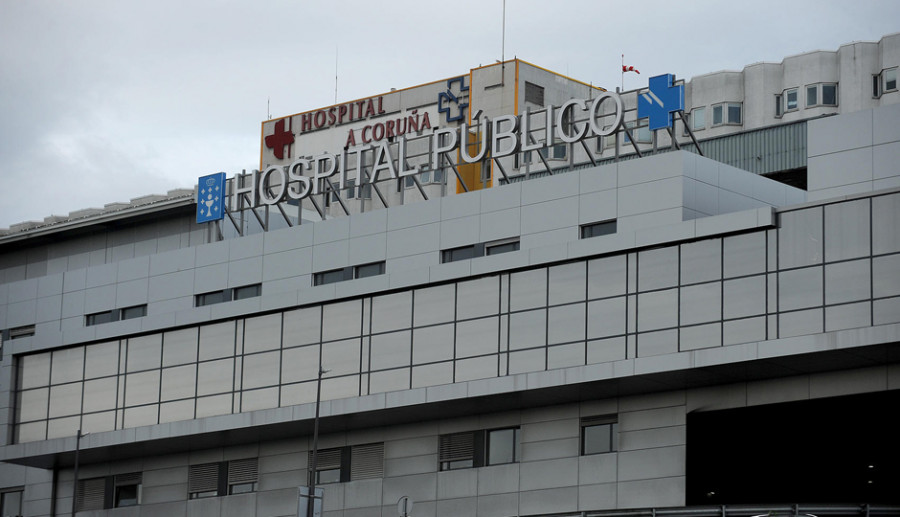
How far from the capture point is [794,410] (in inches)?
2399

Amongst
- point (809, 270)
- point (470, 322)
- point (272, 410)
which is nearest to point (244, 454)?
point (272, 410)

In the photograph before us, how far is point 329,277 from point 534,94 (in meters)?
50.3

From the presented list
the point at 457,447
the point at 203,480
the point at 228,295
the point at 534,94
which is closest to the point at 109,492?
the point at 203,480

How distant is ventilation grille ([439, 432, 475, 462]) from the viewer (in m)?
65.9

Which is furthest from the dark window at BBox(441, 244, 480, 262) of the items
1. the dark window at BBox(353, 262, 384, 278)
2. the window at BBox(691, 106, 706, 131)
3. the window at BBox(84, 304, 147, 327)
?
the window at BBox(691, 106, 706, 131)

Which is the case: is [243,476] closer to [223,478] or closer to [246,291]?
[223,478]

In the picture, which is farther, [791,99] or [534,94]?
[534,94]

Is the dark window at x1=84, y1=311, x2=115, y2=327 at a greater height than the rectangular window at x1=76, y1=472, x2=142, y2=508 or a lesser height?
greater

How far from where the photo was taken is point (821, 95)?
107 metres

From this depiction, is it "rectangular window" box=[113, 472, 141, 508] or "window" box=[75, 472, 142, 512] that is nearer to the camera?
"rectangular window" box=[113, 472, 141, 508]

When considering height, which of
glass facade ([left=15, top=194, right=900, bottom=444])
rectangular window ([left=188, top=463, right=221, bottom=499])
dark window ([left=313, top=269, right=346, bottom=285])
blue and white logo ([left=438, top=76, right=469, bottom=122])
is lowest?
rectangular window ([left=188, top=463, right=221, bottom=499])

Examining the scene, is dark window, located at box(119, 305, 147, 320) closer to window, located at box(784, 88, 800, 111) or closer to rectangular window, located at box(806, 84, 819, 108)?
window, located at box(784, 88, 800, 111)

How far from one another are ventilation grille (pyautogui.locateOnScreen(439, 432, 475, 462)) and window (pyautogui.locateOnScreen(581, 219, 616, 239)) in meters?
9.99

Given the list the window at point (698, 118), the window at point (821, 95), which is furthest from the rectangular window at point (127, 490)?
the window at point (821, 95)
